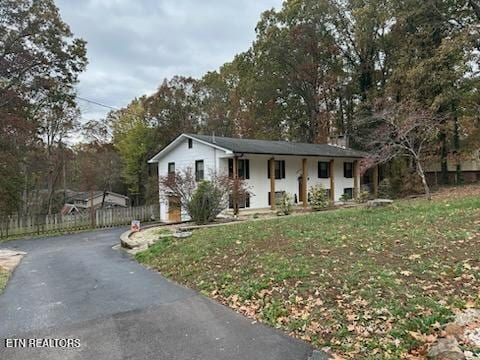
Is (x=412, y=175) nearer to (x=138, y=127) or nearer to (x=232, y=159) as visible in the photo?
(x=232, y=159)

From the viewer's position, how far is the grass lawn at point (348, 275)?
3777mm

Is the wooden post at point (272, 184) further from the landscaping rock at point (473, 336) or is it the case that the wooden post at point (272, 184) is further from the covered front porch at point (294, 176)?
A: the landscaping rock at point (473, 336)

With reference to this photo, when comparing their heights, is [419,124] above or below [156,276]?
above

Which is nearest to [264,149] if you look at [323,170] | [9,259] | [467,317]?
[323,170]

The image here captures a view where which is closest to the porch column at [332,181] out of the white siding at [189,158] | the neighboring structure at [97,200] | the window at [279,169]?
the window at [279,169]

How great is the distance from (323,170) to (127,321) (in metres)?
19.3

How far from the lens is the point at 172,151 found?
21.2 m

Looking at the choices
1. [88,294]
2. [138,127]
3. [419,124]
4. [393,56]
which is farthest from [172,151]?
[393,56]

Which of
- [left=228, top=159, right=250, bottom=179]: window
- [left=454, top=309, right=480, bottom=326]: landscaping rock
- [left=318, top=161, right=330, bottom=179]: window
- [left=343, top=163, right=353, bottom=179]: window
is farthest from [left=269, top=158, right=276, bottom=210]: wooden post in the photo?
[left=454, top=309, right=480, bottom=326]: landscaping rock

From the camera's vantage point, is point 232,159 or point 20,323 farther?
point 232,159

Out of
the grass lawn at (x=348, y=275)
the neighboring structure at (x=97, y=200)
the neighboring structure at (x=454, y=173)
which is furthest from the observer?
the neighboring structure at (x=97, y=200)

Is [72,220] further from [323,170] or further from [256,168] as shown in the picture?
[323,170]

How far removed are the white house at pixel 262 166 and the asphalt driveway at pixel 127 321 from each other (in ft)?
29.9

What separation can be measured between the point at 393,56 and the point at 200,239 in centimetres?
2336
